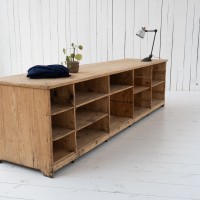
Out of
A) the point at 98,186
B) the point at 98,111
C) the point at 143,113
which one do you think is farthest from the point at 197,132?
the point at 98,186

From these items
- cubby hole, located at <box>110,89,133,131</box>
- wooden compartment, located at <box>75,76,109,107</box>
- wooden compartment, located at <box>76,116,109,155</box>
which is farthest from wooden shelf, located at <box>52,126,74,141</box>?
cubby hole, located at <box>110,89,133,131</box>

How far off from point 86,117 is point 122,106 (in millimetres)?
799

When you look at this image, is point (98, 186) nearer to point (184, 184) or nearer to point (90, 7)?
point (184, 184)

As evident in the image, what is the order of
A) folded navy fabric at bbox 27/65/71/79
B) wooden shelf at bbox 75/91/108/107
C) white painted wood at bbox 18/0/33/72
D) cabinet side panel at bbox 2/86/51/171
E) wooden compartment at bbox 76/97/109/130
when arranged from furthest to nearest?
white painted wood at bbox 18/0/33/72 → wooden compartment at bbox 76/97/109/130 → wooden shelf at bbox 75/91/108/107 → folded navy fabric at bbox 27/65/71/79 → cabinet side panel at bbox 2/86/51/171

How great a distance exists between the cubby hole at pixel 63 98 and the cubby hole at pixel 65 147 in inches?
10.1

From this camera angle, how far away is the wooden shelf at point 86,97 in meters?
2.58

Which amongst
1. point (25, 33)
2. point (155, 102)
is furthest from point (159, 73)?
point (25, 33)

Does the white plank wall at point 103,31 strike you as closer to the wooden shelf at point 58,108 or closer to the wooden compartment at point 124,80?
the wooden compartment at point 124,80

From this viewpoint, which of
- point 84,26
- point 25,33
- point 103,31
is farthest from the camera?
point 25,33

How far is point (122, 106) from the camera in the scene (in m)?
3.51

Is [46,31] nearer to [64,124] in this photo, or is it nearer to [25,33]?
[25,33]

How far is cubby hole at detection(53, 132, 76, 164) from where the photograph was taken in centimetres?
243

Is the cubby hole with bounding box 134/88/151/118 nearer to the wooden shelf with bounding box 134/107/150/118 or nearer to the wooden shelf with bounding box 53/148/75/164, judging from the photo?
the wooden shelf with bounding box 134/107/150/118

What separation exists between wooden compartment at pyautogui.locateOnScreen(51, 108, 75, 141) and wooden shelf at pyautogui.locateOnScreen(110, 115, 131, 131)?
2.36 feet
